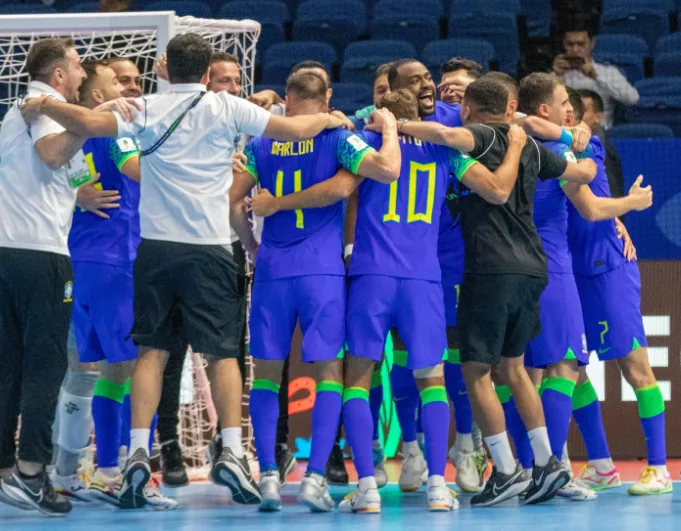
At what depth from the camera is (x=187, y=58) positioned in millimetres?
5996

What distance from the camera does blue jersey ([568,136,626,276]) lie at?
7.20 meters

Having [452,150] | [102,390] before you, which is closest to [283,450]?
[102,390]

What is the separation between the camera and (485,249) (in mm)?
6430

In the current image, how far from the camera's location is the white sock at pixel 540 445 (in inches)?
251

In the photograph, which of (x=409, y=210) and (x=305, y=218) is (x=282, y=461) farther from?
(x=409, y=210)

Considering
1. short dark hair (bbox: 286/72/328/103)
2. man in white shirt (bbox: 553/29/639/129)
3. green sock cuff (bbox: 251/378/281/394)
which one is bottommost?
green sock cuff (bbox: 251/378/281/394)

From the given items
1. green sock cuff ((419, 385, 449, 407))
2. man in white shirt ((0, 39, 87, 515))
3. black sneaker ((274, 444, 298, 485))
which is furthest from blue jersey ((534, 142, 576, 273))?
man in white shirt ((0, 39, 87, 515))

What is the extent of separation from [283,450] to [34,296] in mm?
2079

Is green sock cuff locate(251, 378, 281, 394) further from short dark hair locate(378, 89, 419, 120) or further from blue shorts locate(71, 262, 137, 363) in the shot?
short dark hair locate(378, 89, 419, 120)

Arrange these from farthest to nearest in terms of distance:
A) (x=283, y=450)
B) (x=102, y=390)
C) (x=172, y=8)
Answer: (x=172, y=8), (x=283, y=450), (x=102, y=390)

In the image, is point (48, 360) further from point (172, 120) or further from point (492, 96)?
point (492, 96)

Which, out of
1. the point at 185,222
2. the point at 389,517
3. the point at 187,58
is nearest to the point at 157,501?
the point at 389,517

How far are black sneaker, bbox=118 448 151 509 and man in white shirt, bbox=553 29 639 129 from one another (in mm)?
6612

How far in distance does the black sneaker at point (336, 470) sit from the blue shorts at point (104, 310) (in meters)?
1.47
